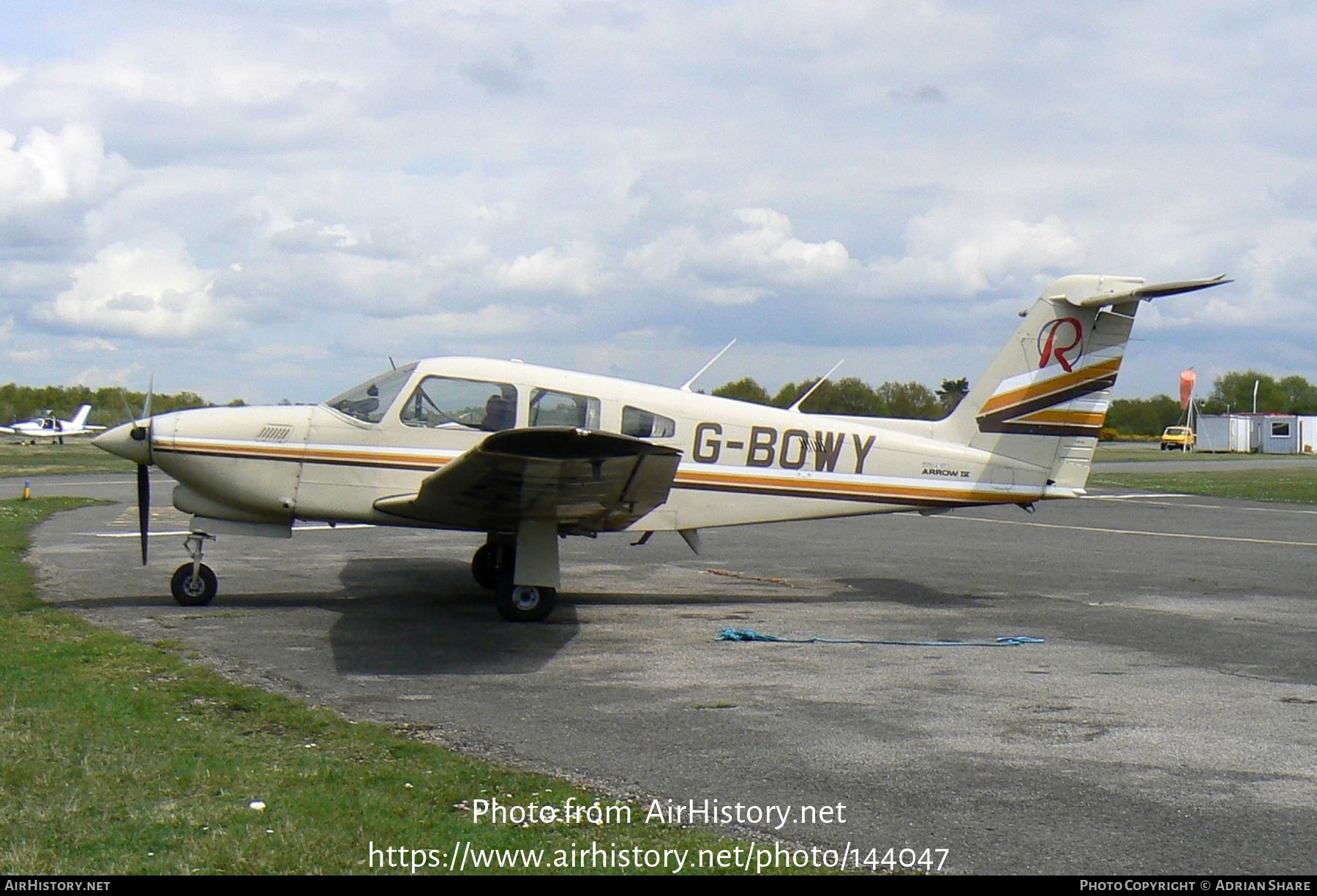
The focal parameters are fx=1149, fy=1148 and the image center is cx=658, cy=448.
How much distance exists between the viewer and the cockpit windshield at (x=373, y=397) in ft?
35.6

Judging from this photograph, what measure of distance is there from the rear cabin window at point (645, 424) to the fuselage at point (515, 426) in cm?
1

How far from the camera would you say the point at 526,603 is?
33.7 ft

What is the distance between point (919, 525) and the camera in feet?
69.4

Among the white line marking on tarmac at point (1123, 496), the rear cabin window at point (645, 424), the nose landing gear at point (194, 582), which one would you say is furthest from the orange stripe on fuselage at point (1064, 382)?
the white line marking on tarmac at point (1123, 496)

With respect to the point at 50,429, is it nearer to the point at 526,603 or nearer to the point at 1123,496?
the point at 1123,496

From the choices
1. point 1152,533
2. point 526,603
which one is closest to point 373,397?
point 526,603

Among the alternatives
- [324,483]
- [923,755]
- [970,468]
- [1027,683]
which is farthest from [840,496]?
[923,755]

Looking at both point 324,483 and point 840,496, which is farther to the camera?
point 840,496

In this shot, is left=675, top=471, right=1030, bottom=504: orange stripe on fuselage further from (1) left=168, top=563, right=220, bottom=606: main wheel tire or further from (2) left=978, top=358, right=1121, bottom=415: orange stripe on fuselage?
(1) left=168, top=563, right=220, bottom=606: main wheel tire

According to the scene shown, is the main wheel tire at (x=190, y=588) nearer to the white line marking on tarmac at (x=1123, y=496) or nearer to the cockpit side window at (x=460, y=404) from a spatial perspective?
the cockpit side window at (x=460, y=404)

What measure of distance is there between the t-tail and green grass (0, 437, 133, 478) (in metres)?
24.4

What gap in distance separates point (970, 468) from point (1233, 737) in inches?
228

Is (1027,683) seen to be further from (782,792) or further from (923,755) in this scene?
(782,792)

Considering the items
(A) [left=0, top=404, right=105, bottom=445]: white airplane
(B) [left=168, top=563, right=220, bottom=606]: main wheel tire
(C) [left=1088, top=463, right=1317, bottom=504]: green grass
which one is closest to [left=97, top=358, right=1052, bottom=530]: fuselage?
(B) [left=168, top=563, right=220, bottom=606]: main wheel tire
